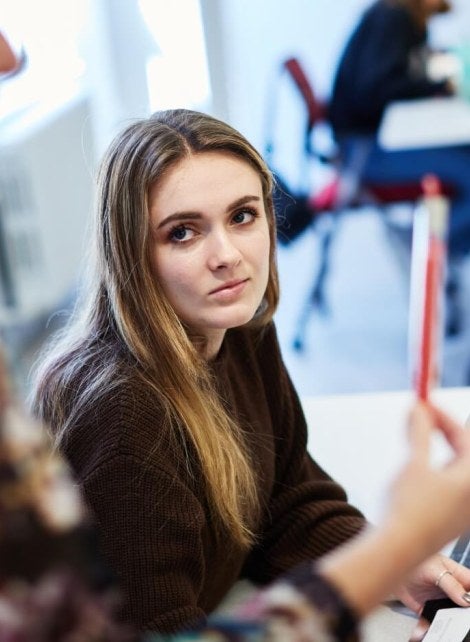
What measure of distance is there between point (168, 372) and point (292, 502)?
0.27 metres

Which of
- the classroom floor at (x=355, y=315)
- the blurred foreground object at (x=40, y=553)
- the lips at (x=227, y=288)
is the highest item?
the blurred foreground object at (x=40, y=553)

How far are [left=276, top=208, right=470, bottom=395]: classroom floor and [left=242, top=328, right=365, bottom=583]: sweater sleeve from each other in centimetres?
124

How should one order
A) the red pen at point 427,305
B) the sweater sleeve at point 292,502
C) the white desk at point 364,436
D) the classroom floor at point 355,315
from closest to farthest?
the red pen at point 427,305
the sweater sleeve at point 292,502
the white desk at point 364,436
the classroom floor at point 355,315

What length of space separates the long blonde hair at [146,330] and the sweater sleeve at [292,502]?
0.12m

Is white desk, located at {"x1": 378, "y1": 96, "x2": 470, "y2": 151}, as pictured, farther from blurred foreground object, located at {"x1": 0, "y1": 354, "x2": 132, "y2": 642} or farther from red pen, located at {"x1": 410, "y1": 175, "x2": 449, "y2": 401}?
blurred foreground object, located at {"x1": 0, "y1": 354, "x2": 132, "y2": 642}

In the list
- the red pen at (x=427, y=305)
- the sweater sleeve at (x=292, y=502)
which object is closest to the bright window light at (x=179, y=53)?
the sweater sleeve at (x=292, y=502)

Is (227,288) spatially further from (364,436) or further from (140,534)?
(364,436)

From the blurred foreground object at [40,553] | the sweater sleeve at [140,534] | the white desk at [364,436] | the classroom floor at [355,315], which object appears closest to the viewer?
the blurred foreground object at [40,553]

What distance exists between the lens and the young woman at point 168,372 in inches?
30.2

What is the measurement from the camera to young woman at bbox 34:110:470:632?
2.52ft

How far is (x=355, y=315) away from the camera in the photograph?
239 centimetres

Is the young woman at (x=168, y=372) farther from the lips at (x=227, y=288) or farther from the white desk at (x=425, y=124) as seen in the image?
the white desk at (x=425, y=124)

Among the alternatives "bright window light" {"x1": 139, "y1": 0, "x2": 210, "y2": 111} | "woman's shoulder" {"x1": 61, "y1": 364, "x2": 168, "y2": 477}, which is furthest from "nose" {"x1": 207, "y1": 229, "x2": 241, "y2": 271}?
"bright window light" {"x1": 139, "y1": 0, "x2": 210, "y2": 111}

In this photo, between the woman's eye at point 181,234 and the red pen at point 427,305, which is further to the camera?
the woman's eye at point 181,234
